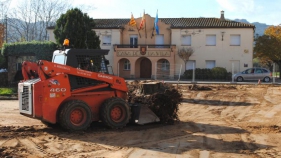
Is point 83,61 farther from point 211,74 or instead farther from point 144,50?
point 144,50

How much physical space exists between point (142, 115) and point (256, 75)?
87.0 feet

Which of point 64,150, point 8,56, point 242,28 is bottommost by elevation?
point 64,150

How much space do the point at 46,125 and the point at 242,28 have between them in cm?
3540

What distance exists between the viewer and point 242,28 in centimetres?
4366

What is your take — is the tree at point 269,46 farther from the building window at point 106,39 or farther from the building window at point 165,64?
the building window at point 106,39

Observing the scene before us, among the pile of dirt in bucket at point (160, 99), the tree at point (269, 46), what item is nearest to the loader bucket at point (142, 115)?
the pile of dirt in bucket at point (160, 99)

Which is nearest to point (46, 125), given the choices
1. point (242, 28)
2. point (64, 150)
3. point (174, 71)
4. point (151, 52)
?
point (64, 150)

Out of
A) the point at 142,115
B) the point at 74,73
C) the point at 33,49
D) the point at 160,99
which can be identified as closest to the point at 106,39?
the point at 33,49

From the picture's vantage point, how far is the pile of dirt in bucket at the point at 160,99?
12602mm

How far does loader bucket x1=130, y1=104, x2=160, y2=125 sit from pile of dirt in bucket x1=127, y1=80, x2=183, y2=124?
0.32 metres

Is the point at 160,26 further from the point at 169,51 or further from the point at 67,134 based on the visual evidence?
the point at 67,134

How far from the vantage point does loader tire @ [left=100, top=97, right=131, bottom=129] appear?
11476 millimetres

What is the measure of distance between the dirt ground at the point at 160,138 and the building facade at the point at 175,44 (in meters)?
27.8

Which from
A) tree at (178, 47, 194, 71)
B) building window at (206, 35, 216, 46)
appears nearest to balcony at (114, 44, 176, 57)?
tree at (178, 47, 194, 71)
